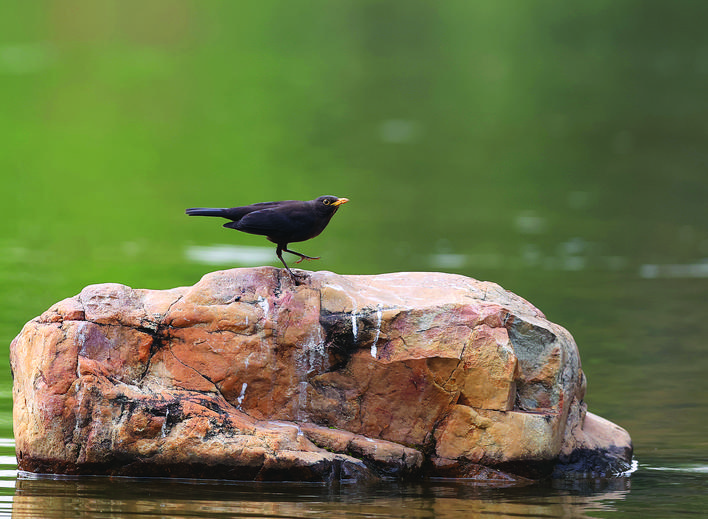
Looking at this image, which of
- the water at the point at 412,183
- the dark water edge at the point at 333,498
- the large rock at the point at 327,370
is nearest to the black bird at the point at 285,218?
the large rock at the point at 327,370

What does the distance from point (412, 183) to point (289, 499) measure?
22.7 metres

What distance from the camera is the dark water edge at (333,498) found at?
8.59m

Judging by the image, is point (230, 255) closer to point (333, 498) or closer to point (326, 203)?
point (326, 203)

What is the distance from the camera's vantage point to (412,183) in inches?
1227

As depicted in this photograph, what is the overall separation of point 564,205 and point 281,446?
19275 millimetres

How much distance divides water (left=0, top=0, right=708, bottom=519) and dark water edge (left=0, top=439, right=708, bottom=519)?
3 cm

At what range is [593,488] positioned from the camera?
9742 millimetres

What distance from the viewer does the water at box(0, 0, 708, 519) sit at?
9711mm

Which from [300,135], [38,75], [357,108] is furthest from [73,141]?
[38,75]

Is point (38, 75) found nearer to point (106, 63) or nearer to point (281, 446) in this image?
point (106, 63)

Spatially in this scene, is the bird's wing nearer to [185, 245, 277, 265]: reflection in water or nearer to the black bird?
the black bird

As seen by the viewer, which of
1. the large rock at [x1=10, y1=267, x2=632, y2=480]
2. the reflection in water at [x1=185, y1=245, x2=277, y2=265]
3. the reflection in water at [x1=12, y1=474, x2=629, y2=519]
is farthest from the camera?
the reflection in water at [x1=185, y1=245, x2=277, y2=265]

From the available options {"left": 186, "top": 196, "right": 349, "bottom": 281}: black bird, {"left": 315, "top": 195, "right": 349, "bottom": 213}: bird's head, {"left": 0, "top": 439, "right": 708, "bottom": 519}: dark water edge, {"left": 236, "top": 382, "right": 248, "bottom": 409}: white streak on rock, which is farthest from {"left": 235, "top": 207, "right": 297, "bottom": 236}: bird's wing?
{"left": 0, "top": 439, "right": 708, "bottom": 519}: dark water edge

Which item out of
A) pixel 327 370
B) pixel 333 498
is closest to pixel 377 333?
pixel 327 370
